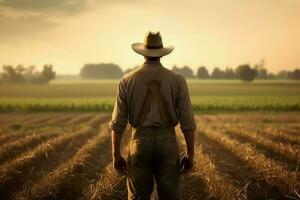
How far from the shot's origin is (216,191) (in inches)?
315

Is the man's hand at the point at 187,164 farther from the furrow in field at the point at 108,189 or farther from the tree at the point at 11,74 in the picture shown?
the tree at the point at 11,74

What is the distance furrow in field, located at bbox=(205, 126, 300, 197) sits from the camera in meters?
8.46

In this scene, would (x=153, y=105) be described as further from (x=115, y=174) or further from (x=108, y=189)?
(x=115, y=174)

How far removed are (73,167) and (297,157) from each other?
504 centimetres

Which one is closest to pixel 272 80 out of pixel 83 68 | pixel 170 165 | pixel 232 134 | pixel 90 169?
pixel 232 134

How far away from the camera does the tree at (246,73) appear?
41.1m

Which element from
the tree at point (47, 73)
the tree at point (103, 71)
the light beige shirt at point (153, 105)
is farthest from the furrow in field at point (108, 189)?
the tree at point (103, 71)

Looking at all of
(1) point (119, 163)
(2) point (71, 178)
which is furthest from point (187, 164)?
(2) point (71, 178)

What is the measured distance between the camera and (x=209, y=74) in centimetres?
5434

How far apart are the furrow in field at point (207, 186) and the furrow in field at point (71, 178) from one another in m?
1.82

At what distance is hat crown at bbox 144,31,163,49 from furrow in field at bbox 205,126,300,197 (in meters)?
3.69

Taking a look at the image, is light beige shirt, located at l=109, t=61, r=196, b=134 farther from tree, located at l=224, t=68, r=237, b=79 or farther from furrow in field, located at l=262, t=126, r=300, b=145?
tree, located at l=224, t=68, r=237, b=79

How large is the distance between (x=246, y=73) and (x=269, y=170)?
3263 centimetres

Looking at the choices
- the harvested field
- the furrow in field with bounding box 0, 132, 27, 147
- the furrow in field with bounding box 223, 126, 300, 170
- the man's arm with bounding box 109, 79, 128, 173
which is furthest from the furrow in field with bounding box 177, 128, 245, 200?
the furrow in field with bounding box 0, 132, 27, 147
